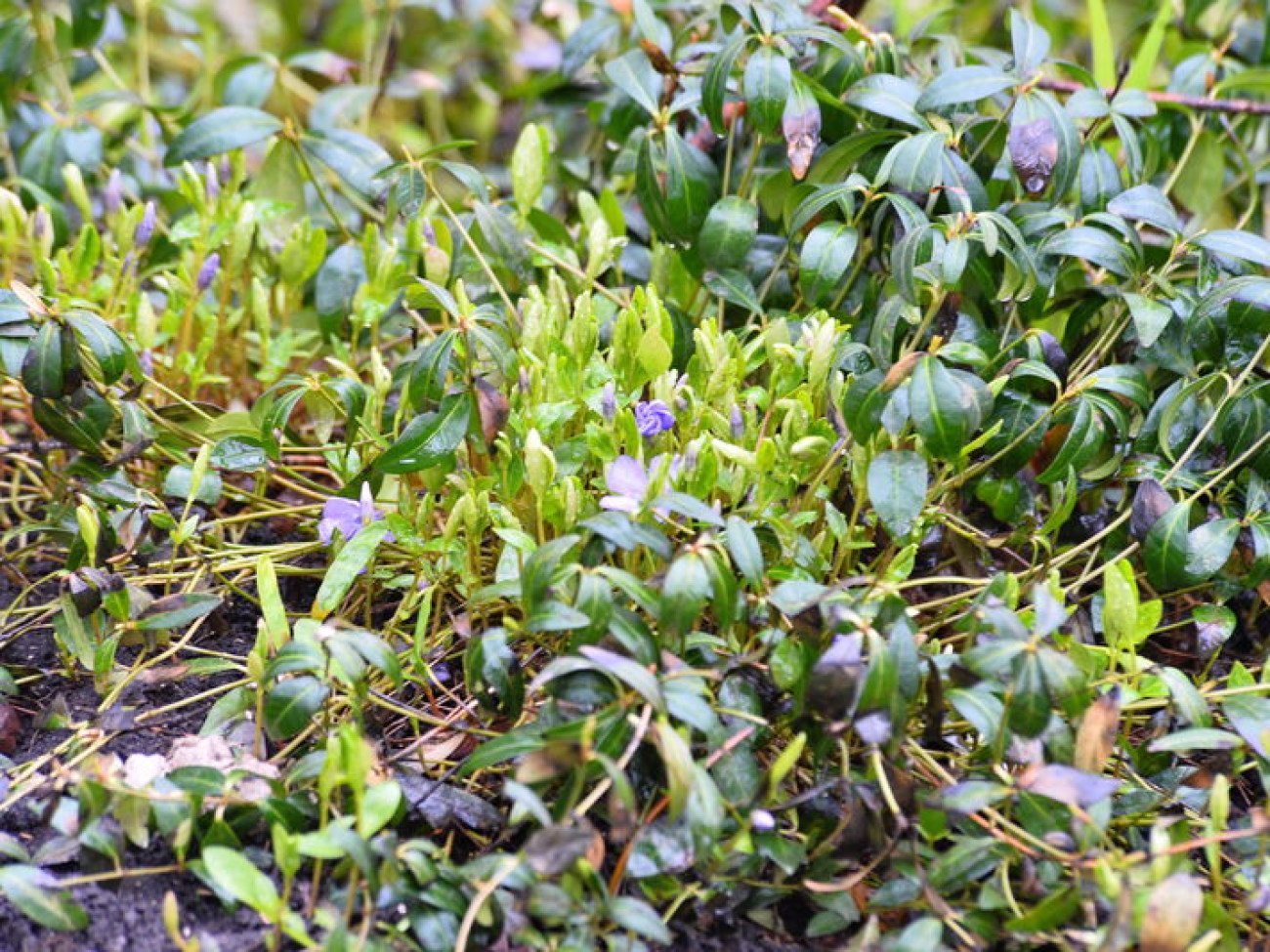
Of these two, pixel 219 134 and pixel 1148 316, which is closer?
pixel 1148 316

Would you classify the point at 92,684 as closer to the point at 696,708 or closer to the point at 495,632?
the point at 495,632

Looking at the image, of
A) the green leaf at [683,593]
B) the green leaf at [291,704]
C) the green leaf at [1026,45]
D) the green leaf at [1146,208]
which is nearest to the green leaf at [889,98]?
the green leaf at [1026,45]

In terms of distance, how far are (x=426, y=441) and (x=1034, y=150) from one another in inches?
28.1

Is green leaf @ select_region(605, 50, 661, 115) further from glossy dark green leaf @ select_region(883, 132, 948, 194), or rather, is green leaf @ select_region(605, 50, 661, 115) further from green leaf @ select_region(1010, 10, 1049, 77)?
green leaf @ select_region(1010, 10, 1049, 77)

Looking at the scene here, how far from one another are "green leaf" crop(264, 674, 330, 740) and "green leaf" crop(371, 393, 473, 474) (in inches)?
9.2

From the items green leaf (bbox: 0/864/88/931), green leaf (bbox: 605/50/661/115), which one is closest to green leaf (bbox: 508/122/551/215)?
green leaf (bbox: 605/50/661/115)

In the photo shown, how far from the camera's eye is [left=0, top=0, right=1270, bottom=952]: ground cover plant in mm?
990

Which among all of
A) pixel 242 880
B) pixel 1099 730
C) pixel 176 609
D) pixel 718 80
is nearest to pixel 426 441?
pixel 176 609

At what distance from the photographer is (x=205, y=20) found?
2658 mm

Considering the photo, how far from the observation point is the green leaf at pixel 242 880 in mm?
941

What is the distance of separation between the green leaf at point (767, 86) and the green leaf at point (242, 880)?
945 mm

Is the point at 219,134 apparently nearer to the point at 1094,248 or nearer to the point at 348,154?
the point at 348,154

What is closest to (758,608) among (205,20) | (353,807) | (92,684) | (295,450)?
(353,807)

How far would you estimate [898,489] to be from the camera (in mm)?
1137
